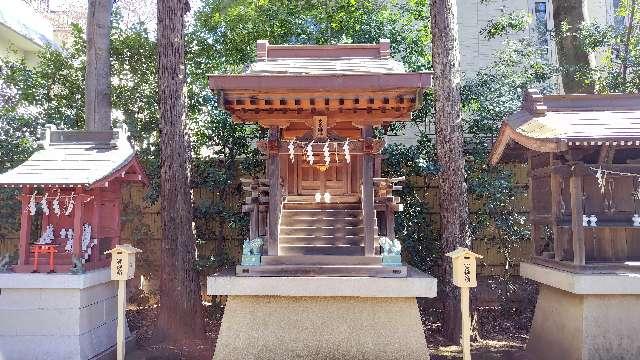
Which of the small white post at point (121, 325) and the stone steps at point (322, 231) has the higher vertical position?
the stone steps at point (322, 231)

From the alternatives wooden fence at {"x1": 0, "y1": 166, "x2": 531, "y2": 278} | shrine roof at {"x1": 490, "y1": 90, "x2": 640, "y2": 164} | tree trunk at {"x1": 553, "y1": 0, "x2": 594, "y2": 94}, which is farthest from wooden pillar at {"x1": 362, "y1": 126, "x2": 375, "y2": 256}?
tree trunk at {"x1": 553, "y1": 0, "x2": 594, "y2": 94}

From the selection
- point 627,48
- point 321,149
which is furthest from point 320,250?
point 627,48

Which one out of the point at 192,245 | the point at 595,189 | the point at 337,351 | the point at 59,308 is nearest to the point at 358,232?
the point at 337,351

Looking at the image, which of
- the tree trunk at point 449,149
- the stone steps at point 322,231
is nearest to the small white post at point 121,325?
the stone steps at point 322,231

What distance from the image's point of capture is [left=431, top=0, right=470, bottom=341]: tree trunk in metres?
A: 8.70

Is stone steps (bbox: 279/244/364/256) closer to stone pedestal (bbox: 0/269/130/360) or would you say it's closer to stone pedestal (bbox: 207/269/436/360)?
stone pedestal (bbox: 207/269/436/360)

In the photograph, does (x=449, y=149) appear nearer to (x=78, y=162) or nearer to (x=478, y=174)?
(x=478, y=174)

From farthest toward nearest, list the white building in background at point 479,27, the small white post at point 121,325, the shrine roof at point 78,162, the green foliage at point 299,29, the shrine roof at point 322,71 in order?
the white building in background at point 479,27 < the green foliage at point 299,29 < the shrine roof at point 78,162 < the shrine roof at point 322,71 < the small white post at point 121,325

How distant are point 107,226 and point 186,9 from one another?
400 cm

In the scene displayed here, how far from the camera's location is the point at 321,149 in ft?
23.0

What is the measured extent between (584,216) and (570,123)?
1.30 metres

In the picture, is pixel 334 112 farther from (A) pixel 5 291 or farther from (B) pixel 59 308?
(A) pixel 5 291

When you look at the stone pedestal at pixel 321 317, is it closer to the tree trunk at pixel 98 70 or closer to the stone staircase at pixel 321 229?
the stone staircase at pixel 321 229

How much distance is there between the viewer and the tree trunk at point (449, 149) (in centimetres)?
870
